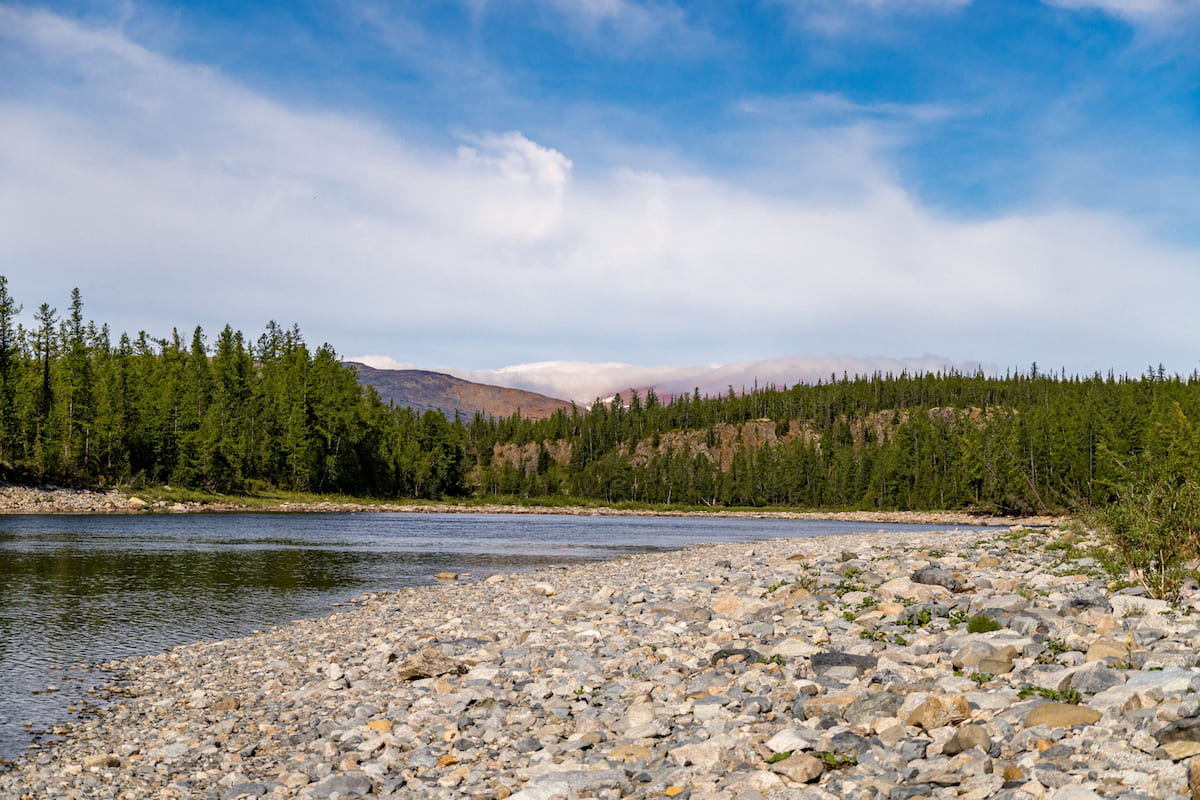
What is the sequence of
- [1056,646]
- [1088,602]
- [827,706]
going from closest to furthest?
[827,706] → [1056,646] → [1088,602]

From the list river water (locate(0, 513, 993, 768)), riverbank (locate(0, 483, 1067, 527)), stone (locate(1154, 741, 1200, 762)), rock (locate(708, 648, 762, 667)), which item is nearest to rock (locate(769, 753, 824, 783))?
stone (locate(1154, 741, 1200, 762))

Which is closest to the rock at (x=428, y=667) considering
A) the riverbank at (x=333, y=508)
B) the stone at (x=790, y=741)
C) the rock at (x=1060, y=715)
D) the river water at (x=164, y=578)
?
the river water at (x=164, y=578)

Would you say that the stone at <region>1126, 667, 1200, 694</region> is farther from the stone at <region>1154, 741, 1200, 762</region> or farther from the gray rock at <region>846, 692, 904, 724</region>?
the gray rock at <region>846, 692, 904, 724</region>

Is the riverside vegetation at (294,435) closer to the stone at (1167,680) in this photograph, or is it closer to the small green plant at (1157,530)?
the small green plant at (1157,530)

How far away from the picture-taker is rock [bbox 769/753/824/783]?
736 centimetres

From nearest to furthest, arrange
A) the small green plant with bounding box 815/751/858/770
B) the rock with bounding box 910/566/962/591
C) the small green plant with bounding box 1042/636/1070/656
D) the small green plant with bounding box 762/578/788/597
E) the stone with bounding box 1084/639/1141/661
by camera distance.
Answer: the small green plant with bounding box 815/751/858/770
the stone with bounding box 1084/639/1141/661
the small green plant with bounding box 1042/636/1070/656
the rock with bounding box 910/566/962/591
the small green plant with bounding box 762/578/788/597

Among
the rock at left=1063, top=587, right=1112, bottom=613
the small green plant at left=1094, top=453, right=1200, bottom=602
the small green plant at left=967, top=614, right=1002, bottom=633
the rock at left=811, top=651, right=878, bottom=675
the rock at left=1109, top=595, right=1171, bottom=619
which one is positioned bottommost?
the rock at left=811, top=651, right=878, bottom=675

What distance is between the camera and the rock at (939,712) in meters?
8.09

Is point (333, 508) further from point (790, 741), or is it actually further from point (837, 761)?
point (837, 761)

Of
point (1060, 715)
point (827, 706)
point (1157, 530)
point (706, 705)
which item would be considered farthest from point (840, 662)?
point (1157, 530)

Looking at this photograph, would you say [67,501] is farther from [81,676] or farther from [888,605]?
[888,605]

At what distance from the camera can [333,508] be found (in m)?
98.0

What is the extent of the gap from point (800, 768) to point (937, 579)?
33.2ft

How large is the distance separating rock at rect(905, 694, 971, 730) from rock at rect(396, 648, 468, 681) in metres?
7.65
